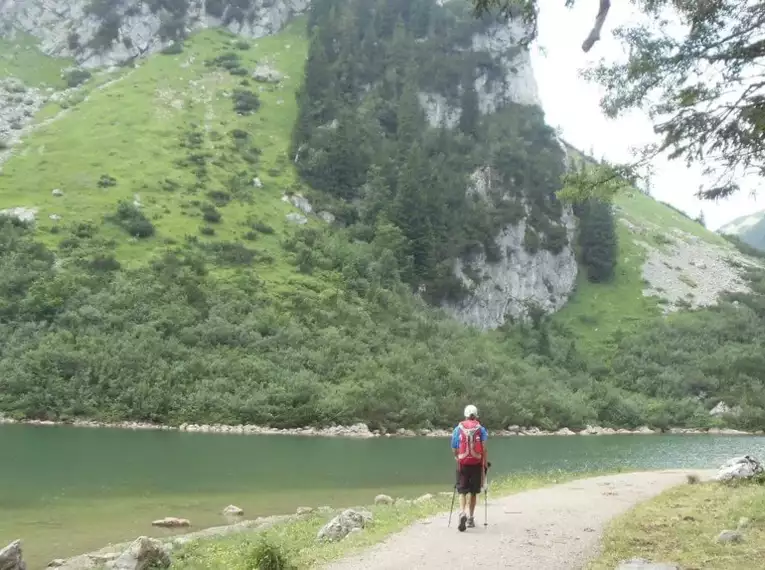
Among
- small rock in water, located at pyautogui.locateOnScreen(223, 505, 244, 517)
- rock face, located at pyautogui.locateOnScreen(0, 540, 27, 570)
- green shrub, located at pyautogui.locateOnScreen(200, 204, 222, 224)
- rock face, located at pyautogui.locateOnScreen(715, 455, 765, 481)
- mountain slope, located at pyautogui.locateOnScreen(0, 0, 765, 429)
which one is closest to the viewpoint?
rock face, located at pyautogui.locateOnScreen(0, 540, 27, 570)

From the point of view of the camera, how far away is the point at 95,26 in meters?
140

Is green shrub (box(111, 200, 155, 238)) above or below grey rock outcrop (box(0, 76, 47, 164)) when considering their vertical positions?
below

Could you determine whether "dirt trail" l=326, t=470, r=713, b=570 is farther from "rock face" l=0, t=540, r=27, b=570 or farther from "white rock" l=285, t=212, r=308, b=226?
"white rock" l=285, t=212, r=308, b=226

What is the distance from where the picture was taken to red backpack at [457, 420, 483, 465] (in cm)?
1362

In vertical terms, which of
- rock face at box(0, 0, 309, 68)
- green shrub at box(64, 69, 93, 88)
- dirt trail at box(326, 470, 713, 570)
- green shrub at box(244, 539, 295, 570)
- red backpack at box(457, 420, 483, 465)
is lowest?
dirt trail at box(326, 470, 713, 570)

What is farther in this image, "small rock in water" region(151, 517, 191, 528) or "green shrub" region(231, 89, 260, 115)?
"green shrub" region(231, 89, 260, 115)

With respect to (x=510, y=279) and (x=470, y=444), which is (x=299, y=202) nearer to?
(x=510, y=279)

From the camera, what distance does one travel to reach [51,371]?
56.4 m

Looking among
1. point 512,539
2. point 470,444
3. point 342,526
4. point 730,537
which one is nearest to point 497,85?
point 470,444

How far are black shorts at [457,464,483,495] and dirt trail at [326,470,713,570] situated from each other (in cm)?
81

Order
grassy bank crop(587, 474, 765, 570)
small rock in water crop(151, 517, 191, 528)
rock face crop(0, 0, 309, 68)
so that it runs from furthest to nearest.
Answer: rock face crop(0, 0, 309, 68)
small rock in water crop(151, 517, 191, 528)
grassy bank crop(587, 474, 765, 570)

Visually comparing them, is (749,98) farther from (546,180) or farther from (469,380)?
(546,180)

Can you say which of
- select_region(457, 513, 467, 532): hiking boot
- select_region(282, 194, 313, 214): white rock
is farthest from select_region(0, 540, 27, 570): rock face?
select_region(282, 194, 313, 214): white rock

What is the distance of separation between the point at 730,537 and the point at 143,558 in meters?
11.1
